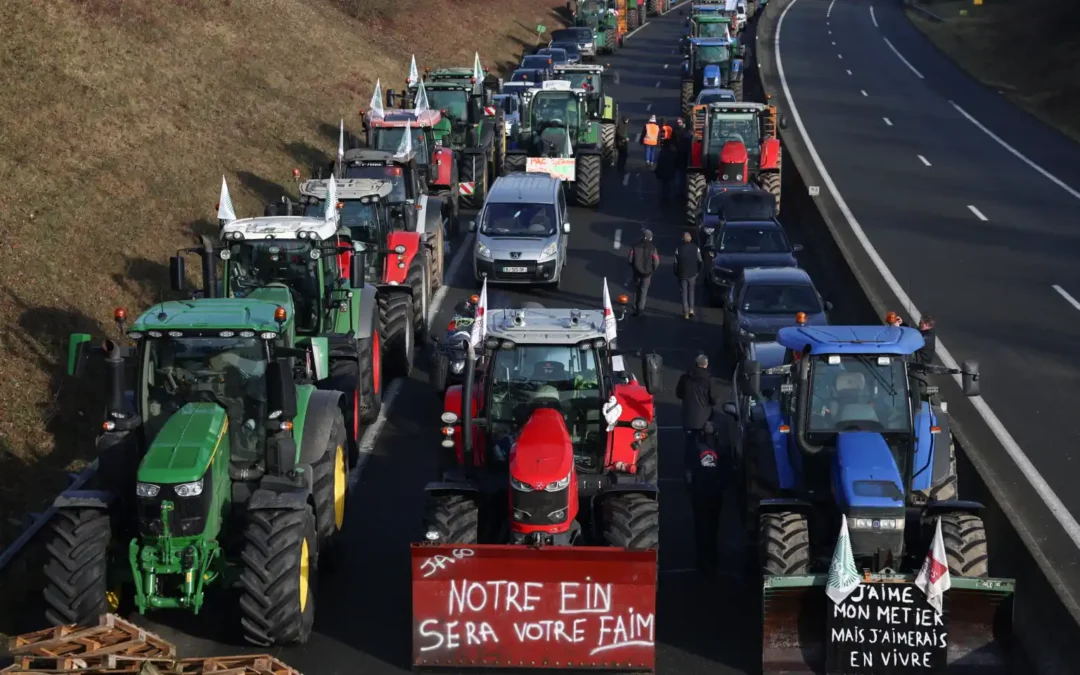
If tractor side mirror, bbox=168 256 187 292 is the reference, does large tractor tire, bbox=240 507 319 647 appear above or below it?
below

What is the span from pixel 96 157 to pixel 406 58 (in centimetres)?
2498

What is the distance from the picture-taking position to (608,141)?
38.8 m

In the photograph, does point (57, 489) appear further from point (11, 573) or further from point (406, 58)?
point (406, 58)

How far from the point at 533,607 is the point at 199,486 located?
2.97 meters

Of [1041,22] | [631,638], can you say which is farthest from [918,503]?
[1041,22]

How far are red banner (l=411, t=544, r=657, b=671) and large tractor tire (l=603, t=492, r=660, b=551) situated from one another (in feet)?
1.71

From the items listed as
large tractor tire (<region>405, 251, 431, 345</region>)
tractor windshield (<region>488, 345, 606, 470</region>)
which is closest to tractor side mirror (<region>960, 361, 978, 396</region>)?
tractor windshield (<region>488, 345, 606, 470</region>)

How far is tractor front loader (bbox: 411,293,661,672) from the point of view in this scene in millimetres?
12688

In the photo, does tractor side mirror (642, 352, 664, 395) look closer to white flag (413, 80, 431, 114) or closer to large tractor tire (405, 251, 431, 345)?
large tractor tire (405, 251, 431, 345)

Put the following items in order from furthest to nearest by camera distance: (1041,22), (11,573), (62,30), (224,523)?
(1041,22) < (62,30) < (11,573) < (224,523)

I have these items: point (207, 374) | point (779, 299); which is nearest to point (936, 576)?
point (207, 374)

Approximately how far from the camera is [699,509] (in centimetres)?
1521

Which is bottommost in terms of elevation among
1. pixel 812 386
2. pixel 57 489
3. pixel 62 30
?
pixel 57 489

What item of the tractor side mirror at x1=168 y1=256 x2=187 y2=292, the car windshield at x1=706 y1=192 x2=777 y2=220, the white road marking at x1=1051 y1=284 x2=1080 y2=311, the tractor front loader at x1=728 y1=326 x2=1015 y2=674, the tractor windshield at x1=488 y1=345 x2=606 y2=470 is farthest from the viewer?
the car windshield at x1=706 y1=192 x2=777 y2=220
